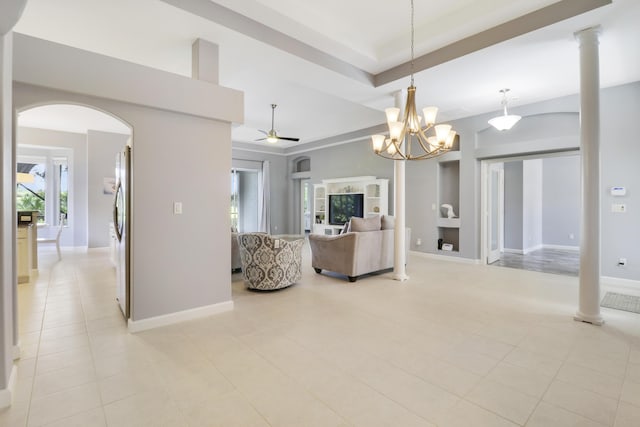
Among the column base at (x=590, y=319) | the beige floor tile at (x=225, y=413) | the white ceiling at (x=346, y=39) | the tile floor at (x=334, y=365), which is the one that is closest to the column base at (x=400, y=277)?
the tile floor at (x=334, y=365)

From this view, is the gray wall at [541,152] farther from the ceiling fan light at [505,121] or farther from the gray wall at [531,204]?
the ceiling fan light at [505,121]

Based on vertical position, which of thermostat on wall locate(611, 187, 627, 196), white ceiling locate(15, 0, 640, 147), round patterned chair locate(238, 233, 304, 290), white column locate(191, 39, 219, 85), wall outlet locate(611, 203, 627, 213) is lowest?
round patterned chair locate(238, 233, 304, 290)

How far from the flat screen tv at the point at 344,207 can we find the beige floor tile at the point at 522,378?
5.80m

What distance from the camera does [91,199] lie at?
7805 mm

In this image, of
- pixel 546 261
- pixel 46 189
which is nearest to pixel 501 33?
pixel 546 261

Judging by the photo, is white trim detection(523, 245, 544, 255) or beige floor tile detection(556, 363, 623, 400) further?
white trim detection(523, 245, 544, 255)

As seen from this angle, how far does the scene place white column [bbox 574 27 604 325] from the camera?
10.2ft

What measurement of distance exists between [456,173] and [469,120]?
1227mm

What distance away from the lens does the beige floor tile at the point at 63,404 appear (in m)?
1.75

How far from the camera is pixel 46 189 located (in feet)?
26.5

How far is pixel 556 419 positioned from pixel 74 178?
33.2ft

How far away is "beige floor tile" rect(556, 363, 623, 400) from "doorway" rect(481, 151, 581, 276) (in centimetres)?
483

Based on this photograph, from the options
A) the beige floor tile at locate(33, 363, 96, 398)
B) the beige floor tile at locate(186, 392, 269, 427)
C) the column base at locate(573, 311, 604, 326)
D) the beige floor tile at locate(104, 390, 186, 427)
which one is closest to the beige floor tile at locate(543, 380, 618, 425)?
the column base at locate(573, 311, 604, 326)

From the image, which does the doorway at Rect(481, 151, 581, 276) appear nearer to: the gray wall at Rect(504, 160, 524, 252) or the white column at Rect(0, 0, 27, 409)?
the gray wall at Rect(504, 160, 524, 252)
